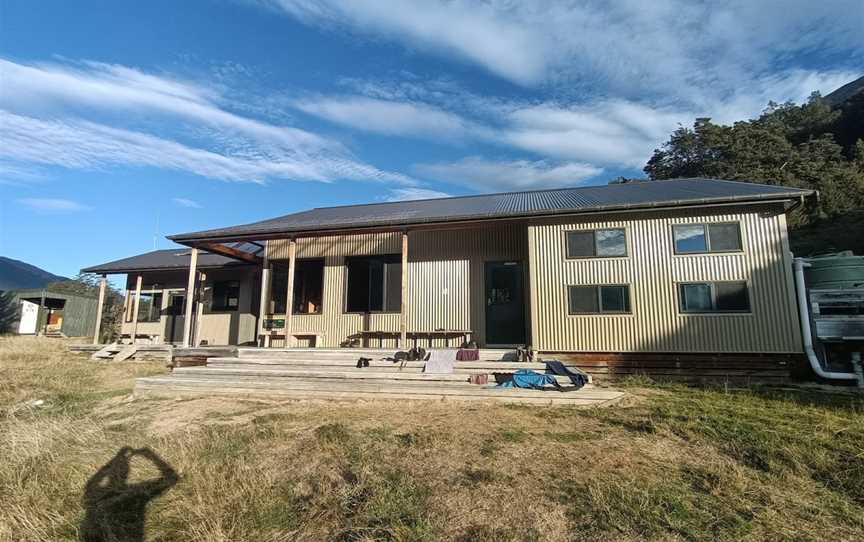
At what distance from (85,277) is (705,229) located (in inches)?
2051

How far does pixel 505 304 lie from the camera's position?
35.2 feet

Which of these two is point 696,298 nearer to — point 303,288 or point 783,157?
point 303,288

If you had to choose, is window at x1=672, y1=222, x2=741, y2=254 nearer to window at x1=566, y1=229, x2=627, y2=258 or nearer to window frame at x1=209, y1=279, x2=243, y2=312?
window at x1=566, y1=229, x2=627, y2=258

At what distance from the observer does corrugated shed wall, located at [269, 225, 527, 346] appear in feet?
35.8

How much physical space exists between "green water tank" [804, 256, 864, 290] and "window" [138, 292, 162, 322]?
18.6 meters

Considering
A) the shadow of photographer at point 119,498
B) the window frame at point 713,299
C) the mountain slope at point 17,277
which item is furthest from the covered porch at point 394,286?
the mountain slope at point 17,277

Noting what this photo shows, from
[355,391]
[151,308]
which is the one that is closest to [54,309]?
[151,308]

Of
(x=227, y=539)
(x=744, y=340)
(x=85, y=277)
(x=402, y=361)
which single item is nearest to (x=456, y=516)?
(x=227, y=539)

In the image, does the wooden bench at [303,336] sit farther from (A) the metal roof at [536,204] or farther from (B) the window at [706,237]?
(B) the window at [706,237]

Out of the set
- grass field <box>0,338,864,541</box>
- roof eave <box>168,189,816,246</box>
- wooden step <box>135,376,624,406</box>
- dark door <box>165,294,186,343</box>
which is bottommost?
grass field <box>0,338,864,541</box>

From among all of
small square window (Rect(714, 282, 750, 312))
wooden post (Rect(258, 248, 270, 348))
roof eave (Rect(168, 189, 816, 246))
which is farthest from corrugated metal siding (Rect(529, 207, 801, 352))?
wooden post (Rect(258, 248, 270, 348))

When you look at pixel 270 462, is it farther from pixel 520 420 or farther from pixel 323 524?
pixel 520 420

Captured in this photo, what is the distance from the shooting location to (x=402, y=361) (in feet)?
28.2

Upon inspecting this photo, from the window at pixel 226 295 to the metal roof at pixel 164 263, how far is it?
697 millimetres
